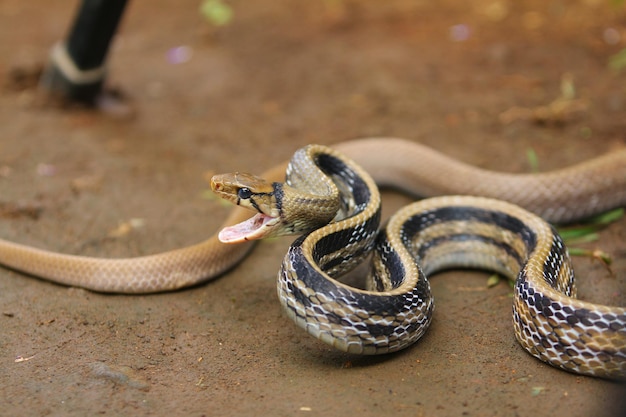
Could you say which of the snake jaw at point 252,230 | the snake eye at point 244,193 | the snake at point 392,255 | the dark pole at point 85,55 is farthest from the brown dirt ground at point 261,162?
the snake eye at point 244,193

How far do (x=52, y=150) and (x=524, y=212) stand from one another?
19.3 feet

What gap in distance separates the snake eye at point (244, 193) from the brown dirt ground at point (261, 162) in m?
1.10

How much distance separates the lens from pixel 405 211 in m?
6.34

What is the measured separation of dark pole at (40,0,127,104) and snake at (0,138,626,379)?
12.1ft

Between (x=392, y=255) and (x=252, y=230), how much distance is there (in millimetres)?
1216

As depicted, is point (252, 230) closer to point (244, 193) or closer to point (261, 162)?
point (244, 193)

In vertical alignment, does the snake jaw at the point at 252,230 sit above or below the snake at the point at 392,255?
above

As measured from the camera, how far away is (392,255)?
225 inches

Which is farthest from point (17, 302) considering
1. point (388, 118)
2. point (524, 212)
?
point (388, 118)

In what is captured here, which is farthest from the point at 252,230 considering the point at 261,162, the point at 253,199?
the point at 261,162

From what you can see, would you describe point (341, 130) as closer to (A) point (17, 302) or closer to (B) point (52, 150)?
(B) point (52, 150)

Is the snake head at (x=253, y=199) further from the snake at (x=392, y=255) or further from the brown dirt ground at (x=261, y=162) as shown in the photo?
the brown dirt ground at (x=261, y=162)

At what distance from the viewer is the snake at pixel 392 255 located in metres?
4.79

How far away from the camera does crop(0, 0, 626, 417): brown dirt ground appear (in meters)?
4.77
